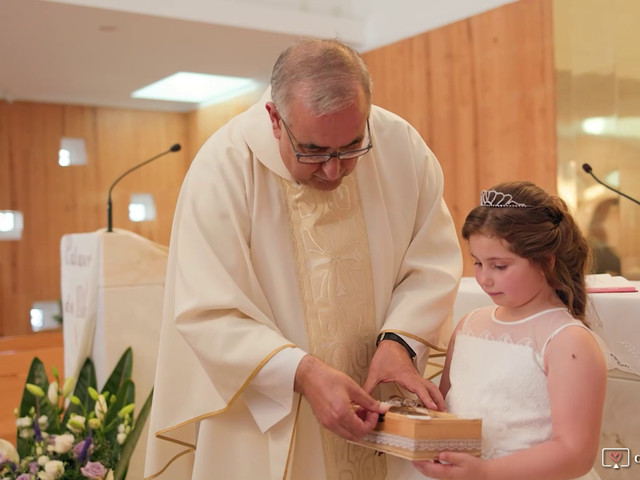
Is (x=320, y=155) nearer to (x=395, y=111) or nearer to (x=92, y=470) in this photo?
(x=92, y=470)

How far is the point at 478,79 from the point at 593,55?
41.9 inches

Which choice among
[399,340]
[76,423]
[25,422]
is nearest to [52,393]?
[25,422]

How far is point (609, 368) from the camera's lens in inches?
91.1

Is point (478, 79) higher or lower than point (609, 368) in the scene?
higher

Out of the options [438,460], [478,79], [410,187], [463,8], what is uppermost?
[463,8]

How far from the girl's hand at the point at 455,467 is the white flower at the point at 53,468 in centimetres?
140

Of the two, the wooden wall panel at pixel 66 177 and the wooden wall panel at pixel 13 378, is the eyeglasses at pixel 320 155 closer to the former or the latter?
the wooden wall panel at pixel 13 378

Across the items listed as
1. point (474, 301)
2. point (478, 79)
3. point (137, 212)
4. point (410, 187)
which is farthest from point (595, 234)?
point (137, 212)

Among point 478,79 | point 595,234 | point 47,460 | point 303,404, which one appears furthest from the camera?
point 478,79

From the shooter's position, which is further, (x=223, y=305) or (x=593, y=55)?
(x=593, y=55)

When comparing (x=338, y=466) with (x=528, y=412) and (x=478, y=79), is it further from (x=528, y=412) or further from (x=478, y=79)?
(x=478, y=79)

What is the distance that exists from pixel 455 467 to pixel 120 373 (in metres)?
2.67

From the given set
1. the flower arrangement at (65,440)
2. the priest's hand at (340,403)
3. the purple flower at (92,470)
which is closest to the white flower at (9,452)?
the flower arrangement at (65,440)

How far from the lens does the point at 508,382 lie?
1864 millimetres
